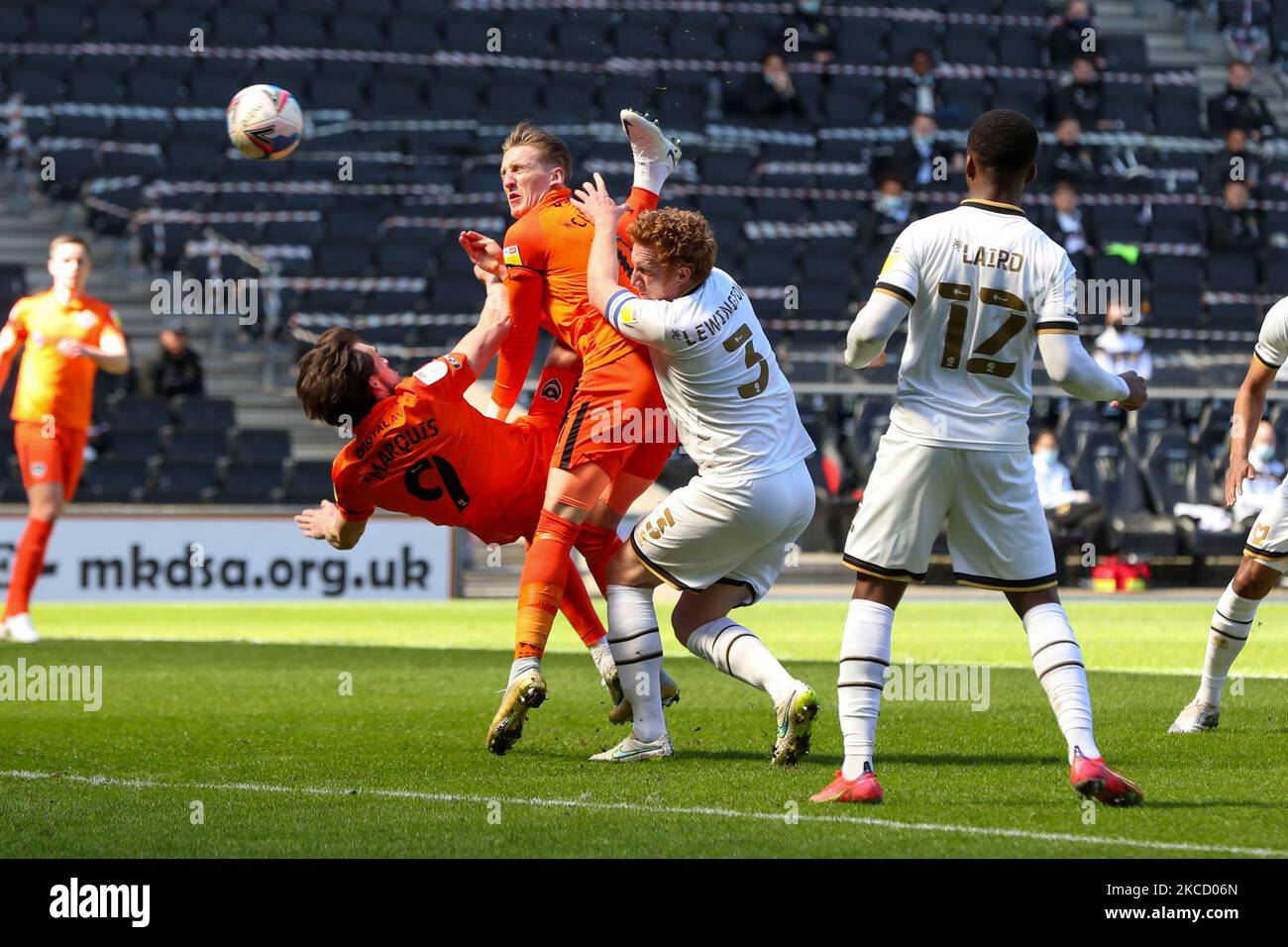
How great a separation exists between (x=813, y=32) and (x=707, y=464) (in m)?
19.1

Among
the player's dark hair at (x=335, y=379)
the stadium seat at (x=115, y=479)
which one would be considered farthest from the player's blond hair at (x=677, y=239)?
the stadium seat at (x=115, y=479)

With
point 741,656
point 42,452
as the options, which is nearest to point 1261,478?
point 42,452

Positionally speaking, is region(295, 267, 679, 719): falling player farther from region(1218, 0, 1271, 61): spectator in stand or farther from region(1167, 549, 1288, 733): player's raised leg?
region(1218, 0, 1271, 61): spectator in stand

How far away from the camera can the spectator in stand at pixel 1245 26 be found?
2725 centimetres

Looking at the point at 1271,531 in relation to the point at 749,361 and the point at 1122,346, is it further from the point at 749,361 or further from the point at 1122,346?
the point at 1122,346

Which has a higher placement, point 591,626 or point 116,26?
point 116,26

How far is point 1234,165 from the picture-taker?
Result: 2369cm

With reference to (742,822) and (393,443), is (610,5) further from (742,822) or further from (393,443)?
(742,822)

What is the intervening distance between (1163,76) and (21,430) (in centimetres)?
1772

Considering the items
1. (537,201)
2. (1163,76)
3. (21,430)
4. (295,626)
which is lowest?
(295,626)

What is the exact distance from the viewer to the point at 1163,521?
65.5ft

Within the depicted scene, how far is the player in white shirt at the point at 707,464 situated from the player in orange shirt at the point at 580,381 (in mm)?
267
